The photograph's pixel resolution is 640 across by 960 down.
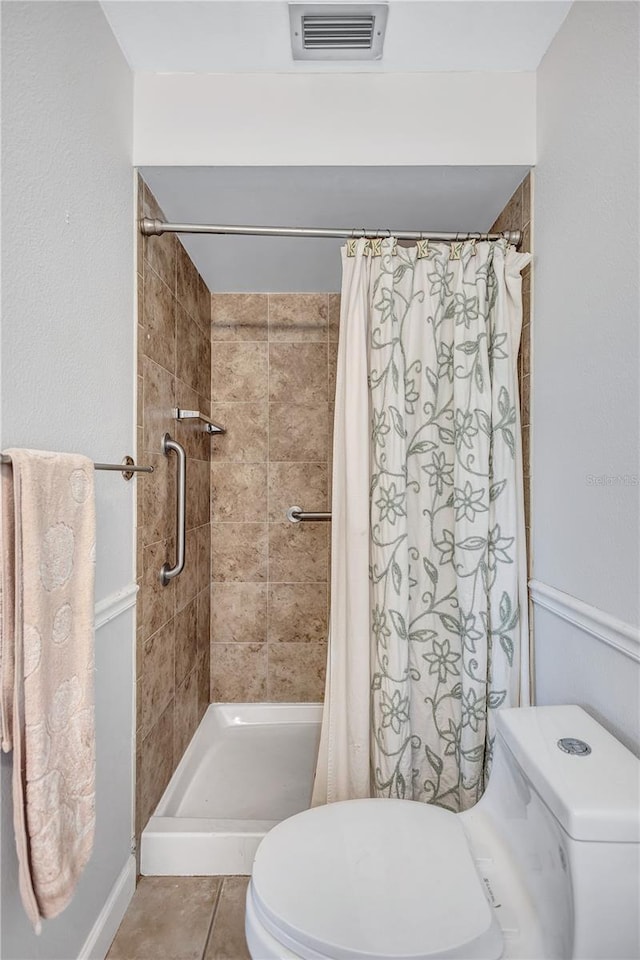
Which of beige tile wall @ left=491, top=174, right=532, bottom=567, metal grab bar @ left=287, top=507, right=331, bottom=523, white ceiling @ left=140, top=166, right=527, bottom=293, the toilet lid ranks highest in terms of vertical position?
white ceiling @ left=140, top=166, right=527, bottom=293

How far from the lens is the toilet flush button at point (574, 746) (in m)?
0.96

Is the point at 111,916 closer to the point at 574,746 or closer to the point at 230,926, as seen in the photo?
the point at 230,926

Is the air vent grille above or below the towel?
above

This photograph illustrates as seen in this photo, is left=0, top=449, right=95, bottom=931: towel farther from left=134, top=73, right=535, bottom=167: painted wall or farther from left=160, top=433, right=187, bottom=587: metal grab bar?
left=134, top=73, right=535, bottom=167: painted wall

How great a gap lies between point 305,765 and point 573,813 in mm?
1571

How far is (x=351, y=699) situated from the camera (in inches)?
58.9

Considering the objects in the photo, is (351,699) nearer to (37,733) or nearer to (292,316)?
(37,733)

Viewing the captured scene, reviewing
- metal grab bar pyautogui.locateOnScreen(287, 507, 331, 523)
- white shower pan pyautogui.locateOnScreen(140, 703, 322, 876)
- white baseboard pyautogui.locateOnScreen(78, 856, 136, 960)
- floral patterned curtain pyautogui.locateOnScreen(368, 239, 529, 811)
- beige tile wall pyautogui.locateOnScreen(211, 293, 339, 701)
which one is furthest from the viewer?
beige tile wall pyautogui.locateOnScreen(211, 293, 339, 701)

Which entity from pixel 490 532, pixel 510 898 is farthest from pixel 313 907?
pixel 490 532

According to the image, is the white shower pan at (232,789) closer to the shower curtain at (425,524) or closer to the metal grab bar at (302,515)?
the shower curtain at (425,524)

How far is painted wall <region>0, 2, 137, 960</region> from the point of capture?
946 millimetres

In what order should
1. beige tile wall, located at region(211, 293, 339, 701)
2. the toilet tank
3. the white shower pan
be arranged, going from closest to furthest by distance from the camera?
the toilet tank < the white shower pan < beige tile wall, located at region(211, 293, 339, 701)

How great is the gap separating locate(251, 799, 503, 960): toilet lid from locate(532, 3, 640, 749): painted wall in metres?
0.43

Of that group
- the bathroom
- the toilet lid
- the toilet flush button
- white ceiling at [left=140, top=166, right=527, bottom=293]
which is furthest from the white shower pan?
white ceiling at [left=140, top=166, right=527, bottom=293]
